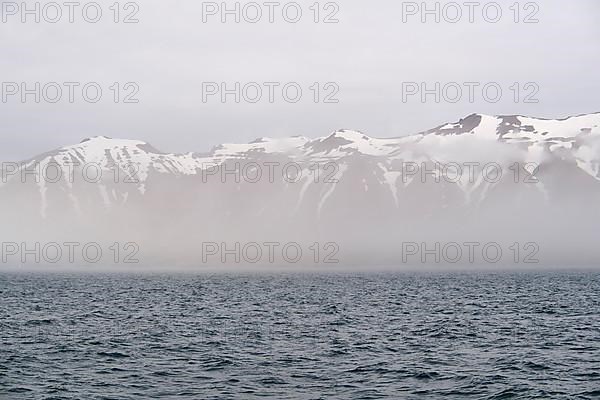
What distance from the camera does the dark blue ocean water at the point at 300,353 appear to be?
3128 centimetres

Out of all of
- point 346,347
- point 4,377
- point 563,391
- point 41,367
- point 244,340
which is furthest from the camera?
point 244,340

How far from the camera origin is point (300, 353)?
134ft

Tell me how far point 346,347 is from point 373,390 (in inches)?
482

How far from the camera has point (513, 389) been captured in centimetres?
3111

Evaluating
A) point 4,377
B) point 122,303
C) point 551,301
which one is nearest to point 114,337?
point 4,377

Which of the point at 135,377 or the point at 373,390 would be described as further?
the point at 135,377

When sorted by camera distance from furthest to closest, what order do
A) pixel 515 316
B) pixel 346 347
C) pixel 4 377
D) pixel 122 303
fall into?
pixel 122 303
pixel 515 316
pixel 346 347
pixel 4 377

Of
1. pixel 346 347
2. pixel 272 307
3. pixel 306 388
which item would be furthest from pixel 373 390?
pixel 272 307

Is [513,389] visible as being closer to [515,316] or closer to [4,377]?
[4,377]

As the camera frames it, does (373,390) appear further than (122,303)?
No

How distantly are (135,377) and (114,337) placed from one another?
14654mm

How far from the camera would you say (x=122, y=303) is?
80.6 meters

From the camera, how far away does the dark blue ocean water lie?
31275 millimetres

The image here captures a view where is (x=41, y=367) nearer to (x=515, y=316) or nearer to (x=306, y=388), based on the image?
(x=306, y=388)
